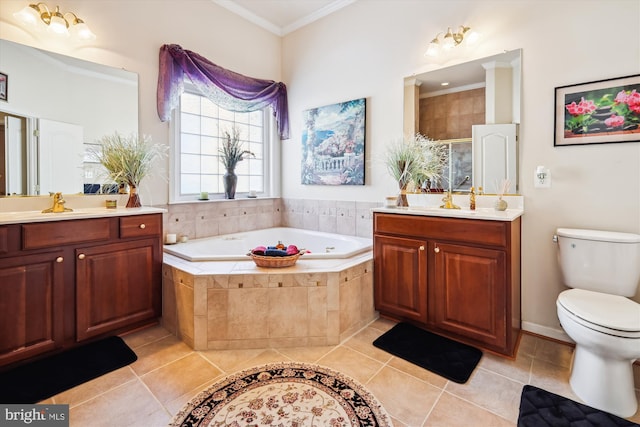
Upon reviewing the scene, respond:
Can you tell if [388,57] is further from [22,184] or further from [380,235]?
[22,184]

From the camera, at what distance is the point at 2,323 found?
1.74 metres

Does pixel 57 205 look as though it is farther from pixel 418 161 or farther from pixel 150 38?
pixel 418 161

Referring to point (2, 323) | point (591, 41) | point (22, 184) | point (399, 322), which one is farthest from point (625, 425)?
point (22, 184)

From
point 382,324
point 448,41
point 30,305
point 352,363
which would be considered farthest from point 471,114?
point 30,305

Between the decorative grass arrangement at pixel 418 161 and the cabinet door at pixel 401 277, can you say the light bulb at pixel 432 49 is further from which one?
the cabinet door at pixel 401 277

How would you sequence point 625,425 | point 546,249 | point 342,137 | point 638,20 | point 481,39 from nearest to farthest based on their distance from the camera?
point 625,425, point 638,20, point 546,249, point 481,39, point 342,137

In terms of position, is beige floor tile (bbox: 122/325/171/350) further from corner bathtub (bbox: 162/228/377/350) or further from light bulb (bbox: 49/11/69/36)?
light bulb (bbox: 49/11/69/36)

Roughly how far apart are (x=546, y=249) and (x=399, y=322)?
45.9 inches

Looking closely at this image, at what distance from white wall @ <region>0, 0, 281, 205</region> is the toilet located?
10.1 feet

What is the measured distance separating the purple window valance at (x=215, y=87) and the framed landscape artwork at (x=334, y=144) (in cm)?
40

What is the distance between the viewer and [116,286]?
2.17 m

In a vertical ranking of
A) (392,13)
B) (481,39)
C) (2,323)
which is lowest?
(2,323)

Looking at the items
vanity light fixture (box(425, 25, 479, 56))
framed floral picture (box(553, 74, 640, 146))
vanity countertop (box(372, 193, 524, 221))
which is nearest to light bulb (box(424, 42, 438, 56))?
vanity light fixture (box(425, 25, 479, 56))

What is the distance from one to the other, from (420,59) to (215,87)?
192 cm
